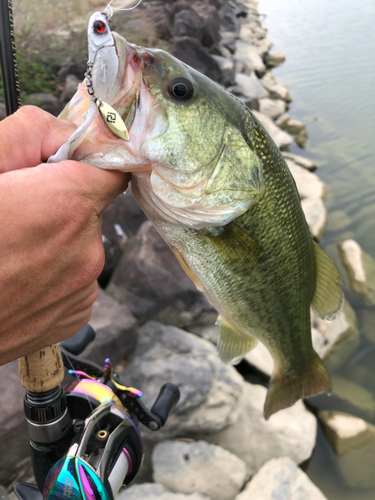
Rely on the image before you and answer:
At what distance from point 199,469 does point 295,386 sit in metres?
0.90

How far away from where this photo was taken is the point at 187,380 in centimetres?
255

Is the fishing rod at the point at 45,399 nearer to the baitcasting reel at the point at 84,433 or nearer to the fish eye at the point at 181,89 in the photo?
the baitcasting reel at the point at 84,433

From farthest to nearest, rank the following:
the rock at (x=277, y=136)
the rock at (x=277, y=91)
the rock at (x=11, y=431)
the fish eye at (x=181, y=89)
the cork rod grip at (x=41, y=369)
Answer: the rock at (x=277, y=91), the rock at (x=277, y=136), the rock at (x=11, y=431), the cork rod grip at (x=41, y=369), the fish eye at (x=181, y=89)

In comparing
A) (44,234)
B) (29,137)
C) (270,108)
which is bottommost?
(270,108)

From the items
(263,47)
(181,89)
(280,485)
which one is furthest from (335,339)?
(263,47)

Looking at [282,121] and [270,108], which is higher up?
[270,108]

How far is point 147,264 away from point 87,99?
2.23 metres

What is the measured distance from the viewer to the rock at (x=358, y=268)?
412cm

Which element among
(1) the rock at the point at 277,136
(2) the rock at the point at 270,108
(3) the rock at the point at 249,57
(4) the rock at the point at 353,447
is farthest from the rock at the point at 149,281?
(3) the rock at the point at 249,57

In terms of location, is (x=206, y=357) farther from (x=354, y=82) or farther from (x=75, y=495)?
(x=354, y=82)

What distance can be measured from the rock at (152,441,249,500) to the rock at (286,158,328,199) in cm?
388

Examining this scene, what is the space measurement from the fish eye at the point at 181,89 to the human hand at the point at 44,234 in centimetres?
27

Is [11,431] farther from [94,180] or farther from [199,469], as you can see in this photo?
[94,180]

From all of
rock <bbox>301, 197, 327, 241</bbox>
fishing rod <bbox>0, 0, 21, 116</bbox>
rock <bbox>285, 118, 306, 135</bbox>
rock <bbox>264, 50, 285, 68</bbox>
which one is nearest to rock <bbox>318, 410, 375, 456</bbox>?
rock <bbox>301, 197, 327, 241</bbox>
